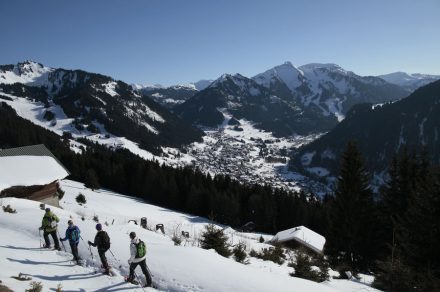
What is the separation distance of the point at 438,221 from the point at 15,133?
142m

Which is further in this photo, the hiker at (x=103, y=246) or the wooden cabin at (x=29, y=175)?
the wooden cabin at (x=29, y=175)

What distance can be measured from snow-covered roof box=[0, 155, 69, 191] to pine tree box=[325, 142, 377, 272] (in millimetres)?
24696

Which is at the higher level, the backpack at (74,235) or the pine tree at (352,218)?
the backpack at (74,235)

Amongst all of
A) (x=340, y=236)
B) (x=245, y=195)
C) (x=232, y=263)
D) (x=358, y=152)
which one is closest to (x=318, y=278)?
(x=232, y=263)

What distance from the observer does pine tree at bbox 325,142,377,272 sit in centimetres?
3086

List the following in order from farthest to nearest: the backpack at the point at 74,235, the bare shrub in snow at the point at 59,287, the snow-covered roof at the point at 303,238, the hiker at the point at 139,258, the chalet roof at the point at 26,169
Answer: the snow-covered roof at the point at 303,238 < the chalet roof at the point at 26,169 < the backpack at the point at 74,235 < the hiker at the point at 139,258 < the bare shrub in snow at the point at 59,287

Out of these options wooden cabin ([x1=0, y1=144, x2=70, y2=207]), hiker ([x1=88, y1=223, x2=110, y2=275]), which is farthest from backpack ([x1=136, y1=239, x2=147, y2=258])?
wooden cabin ([x1=0, y1=144, x2=70, y2=207])

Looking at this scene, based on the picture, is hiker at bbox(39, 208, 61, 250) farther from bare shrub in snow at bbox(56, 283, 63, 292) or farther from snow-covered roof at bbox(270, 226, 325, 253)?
snow-covered roof at bbox(270, 226, 325, 253)

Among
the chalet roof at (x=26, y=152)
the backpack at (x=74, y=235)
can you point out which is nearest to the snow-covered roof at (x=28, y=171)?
the chalet roof at (x=26, y=152)

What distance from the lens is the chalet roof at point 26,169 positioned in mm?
31384

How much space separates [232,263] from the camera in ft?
46.3

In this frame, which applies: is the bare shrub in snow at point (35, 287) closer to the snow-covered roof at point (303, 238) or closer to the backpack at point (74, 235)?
the backpack at point (74, 235)

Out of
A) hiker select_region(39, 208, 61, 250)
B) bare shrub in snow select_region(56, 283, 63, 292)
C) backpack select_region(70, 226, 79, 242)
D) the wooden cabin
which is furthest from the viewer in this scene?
the wooden cabin

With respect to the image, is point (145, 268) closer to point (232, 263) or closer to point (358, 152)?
point (232, 263)
